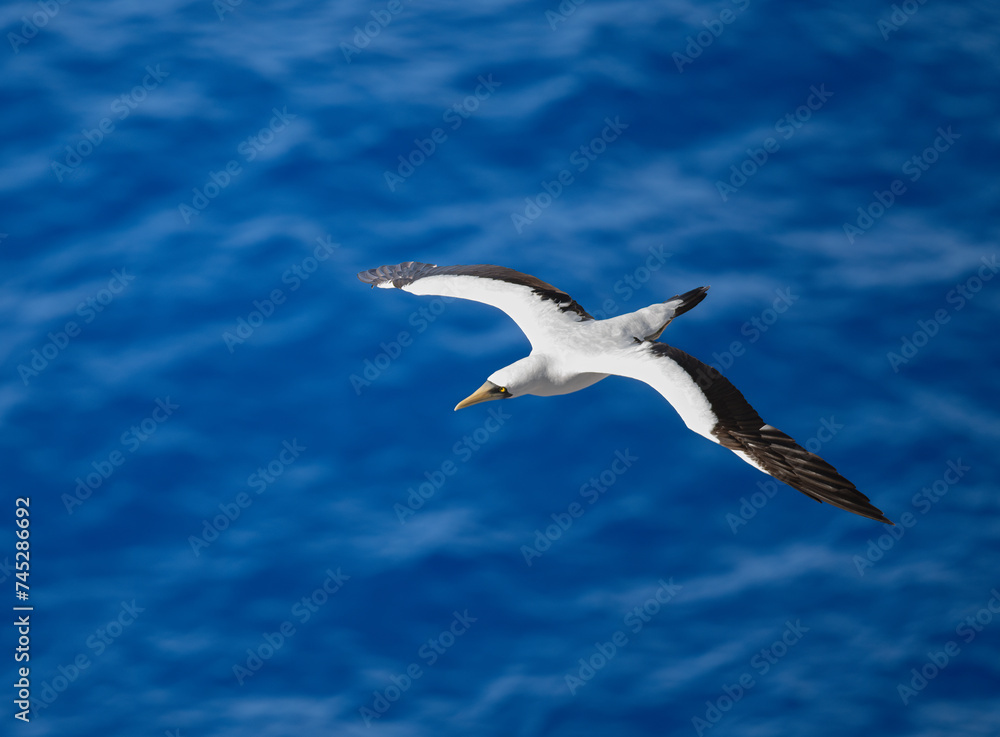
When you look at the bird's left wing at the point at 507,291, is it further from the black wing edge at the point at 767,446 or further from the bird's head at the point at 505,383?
the black wing edge at the point at 767,446

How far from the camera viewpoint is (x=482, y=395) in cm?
1441

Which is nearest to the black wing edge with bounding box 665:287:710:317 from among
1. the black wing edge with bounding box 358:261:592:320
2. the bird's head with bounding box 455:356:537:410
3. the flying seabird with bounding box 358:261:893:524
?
the flying seabird with bounding box 358:261:893:524

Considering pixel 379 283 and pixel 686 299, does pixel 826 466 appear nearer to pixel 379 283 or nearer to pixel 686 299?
pixel 686 299

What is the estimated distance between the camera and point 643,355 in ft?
46.3

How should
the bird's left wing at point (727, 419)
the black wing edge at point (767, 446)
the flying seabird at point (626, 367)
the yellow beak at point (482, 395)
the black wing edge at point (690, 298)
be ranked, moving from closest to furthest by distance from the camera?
1. the black wing edge at point (767, 446)
2. the bird's left wing at point (727, 419)
3. the flying seabird at point (626, 367)
4. the yellow beak at point (482, 395)
5. the black wing edge at point (690, 298)

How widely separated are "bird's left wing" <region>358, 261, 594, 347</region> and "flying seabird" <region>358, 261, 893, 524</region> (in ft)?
0.04

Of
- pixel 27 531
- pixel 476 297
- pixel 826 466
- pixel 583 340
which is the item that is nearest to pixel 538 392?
pixel 583 340

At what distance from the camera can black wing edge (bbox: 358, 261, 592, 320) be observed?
15.9 metres

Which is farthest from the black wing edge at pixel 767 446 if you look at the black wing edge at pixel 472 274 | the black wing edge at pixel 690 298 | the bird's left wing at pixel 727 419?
the black wing edge at pixel 472 274

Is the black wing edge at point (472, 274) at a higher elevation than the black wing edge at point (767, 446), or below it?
below

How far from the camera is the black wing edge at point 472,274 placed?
1588cm

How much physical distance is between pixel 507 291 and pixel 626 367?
2.67m

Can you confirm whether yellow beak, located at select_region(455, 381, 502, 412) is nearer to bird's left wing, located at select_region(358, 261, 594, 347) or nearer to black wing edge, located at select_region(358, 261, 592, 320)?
bird's left wing, located at select_region(358, 261, 594, 347)

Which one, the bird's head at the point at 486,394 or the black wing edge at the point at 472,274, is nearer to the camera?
the bird's head at the point at 486,394
